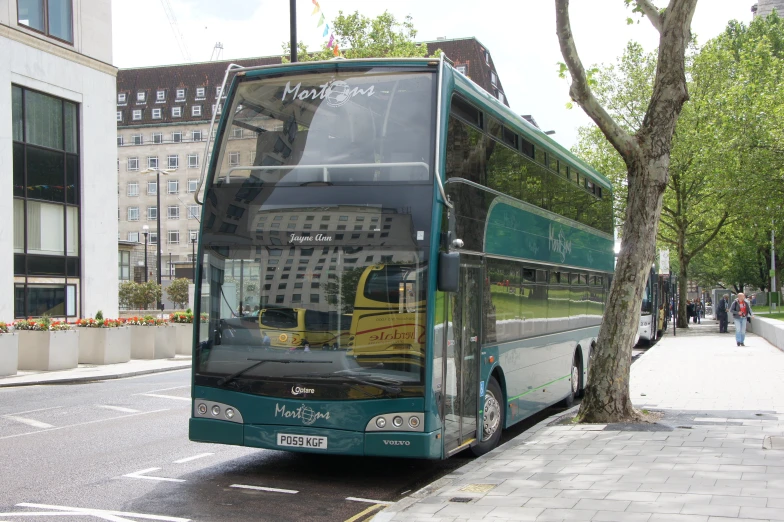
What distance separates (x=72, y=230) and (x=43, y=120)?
393 centimetres

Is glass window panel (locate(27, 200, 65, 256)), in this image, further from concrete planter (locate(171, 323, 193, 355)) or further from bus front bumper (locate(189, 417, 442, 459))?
bus front bumper (locate(189, 417, 442, 459))

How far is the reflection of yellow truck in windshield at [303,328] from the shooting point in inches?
318

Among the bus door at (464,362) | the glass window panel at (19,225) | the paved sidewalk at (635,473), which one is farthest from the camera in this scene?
the glass window panel at (19,225)

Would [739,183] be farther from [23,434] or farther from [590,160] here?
[23,434]

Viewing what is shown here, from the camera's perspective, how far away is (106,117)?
33.3m

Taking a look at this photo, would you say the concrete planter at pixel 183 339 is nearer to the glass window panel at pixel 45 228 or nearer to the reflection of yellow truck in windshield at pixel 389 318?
the glass window panel at pixel 45 228

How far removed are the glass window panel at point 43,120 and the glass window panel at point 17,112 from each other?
27cm

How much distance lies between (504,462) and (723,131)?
108ft

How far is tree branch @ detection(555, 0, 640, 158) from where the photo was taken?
11.6m

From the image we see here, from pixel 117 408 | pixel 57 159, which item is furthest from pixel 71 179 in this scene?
pixel 117 408

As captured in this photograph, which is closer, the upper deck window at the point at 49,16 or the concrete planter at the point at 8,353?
the concrete planter at the point at 8,353

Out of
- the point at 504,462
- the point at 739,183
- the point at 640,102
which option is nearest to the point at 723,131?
the point at 739,183

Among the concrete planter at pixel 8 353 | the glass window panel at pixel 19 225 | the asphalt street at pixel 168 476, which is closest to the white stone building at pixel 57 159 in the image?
the glass window panel at pixel 19 225

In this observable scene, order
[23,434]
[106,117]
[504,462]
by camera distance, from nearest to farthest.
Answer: [504,462] → [23,434] → [106,117]
